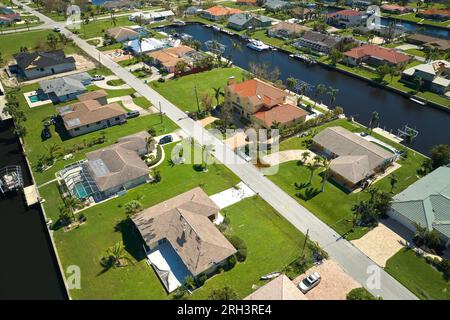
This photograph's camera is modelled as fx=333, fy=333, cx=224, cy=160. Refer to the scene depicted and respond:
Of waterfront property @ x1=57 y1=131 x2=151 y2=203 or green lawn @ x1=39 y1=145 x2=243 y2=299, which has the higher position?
waterfront property @ x1=57 y1=131 x2=151 y2=203

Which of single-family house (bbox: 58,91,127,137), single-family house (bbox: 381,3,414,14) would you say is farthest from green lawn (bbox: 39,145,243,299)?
single-family house (bbox: 381,3,414,14)

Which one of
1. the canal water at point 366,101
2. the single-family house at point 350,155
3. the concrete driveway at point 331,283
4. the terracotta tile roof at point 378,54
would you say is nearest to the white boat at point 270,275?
the concrete driveway at point 331,283

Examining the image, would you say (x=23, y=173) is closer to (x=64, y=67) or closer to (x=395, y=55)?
(x=64, y=67)

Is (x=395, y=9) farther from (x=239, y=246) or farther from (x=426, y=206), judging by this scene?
(x=239, y=246)

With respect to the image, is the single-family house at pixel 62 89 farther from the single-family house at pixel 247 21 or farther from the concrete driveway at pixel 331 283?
the single-family house at pixel 247 21

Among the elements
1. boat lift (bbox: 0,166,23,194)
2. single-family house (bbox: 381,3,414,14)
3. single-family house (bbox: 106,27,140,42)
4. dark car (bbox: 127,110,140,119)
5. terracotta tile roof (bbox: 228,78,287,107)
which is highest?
single-family house (bbox: 381,3,414,14)

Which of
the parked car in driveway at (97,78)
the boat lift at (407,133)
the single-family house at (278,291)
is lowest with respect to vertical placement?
the single-family house at (278,291)

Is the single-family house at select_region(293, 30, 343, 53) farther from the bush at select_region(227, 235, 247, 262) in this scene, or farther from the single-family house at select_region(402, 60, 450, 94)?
the bush at select_region(227, 235, 247, 262)
